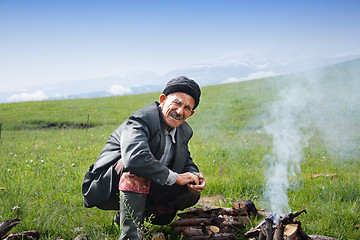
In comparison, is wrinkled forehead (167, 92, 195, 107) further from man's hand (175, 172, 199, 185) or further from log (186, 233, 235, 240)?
log (186, 233, 235, 240)

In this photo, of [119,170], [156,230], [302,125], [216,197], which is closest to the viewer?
[119,170]

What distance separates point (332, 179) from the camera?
543 centimetres

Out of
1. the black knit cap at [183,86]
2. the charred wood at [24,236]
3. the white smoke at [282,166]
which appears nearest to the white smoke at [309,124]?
the white smoke at [282,166]

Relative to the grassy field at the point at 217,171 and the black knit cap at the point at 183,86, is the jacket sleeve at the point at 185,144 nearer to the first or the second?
the black knit cap at the point at 183,86

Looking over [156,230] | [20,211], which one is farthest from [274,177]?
[20,211]

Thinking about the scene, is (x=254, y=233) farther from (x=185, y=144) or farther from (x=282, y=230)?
(x=185, y=144)

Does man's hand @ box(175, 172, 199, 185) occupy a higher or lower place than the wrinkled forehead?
lower

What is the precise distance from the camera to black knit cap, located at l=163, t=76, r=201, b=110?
3191 mm

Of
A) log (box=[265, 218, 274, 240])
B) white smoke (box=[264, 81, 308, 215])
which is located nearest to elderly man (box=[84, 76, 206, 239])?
log (box=[265, 218, 274, 240])

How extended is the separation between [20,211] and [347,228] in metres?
4.20

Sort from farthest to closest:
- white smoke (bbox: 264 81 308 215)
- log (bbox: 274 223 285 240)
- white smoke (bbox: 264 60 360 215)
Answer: white smoke (bbox: 264 60 360 215), white smoke (bbox: 264 81 308 215), log (bbox: 274 223 285 240)

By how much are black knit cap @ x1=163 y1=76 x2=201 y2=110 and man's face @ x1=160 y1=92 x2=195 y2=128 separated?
4 cm

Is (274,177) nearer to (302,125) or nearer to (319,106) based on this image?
(302,125)

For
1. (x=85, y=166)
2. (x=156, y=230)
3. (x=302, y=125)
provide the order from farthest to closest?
1. (x=302, y=125)
2. (x=85, y=166)
3. (x=156, y=230)
